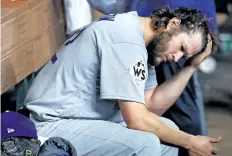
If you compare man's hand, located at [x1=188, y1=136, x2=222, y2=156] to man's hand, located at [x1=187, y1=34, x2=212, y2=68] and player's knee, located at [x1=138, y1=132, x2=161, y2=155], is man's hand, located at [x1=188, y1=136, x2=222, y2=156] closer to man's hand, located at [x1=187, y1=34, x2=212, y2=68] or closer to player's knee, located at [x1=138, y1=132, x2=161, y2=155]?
player's knee, located at [x1=138, y1=132, x2=161, y2=155]

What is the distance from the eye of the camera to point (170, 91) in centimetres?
264

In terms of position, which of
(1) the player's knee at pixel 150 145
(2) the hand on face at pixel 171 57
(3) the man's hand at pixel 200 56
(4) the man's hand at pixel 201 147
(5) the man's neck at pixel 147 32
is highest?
(5) the man's neck at pixel 147 32

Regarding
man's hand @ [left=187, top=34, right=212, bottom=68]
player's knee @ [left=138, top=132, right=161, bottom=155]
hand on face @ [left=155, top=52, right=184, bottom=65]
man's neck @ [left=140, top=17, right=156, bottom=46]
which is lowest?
player's knee @ [left=138, top=132, right=161, bottom=155]

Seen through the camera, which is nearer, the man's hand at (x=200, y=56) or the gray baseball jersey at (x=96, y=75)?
the gray baseball jersey at (x=96, y=75)

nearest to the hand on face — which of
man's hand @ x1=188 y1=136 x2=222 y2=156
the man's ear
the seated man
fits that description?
the seated man

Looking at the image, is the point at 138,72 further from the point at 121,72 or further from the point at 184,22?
the point at 184,22

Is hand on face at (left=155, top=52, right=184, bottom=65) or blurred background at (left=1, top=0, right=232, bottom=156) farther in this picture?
blurred background at (left=1, top=0, right=232, bottom=156)

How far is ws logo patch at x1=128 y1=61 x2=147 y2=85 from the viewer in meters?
2.20

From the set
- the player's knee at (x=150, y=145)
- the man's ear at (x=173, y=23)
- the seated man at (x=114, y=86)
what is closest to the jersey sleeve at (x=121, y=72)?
the seated man at (x=114, y=86)

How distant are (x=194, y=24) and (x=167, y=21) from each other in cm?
11

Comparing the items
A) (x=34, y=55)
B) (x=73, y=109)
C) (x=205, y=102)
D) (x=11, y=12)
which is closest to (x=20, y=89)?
(x=34, y=55)

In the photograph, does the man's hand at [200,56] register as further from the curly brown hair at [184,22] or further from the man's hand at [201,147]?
the man's hand at [201,147]

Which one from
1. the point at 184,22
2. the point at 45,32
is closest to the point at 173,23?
the point at 184,22

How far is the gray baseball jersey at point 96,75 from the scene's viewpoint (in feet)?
7.19
